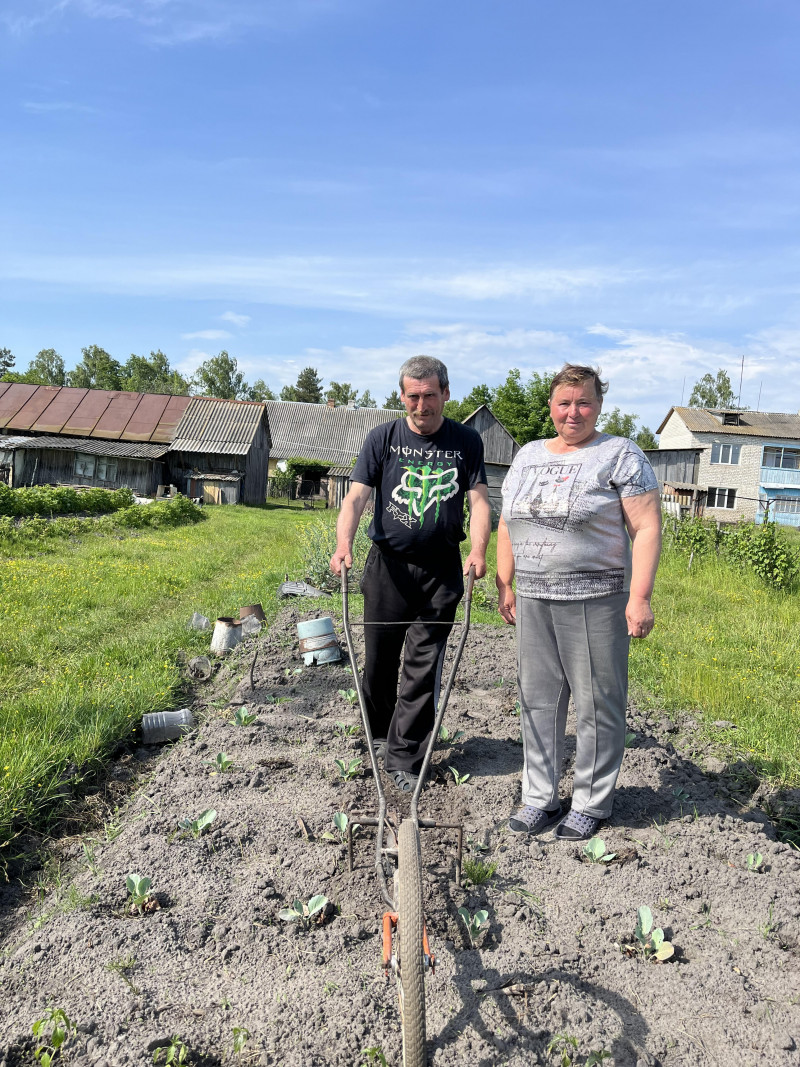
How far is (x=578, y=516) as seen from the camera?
3.05 metres

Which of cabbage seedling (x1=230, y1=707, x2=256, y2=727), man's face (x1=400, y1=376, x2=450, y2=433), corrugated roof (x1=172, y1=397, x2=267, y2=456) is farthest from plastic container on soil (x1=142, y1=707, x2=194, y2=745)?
corrugated roof (x1=172, y1=397, x2=267, y2=456)

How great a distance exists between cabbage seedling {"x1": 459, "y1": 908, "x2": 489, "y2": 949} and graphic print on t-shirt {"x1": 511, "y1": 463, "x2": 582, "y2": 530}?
1.51m

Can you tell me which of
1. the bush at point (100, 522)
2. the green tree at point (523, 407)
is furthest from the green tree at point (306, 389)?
the bush at point (100, 522)

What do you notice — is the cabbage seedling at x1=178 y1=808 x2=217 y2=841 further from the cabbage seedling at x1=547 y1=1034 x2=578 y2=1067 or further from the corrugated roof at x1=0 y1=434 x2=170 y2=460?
the corrugated roof at x1=0 y1=434 x2=170 y2=460

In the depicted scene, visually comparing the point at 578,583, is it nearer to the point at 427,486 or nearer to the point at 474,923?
the point at 427,486

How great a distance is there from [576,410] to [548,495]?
1.20ft

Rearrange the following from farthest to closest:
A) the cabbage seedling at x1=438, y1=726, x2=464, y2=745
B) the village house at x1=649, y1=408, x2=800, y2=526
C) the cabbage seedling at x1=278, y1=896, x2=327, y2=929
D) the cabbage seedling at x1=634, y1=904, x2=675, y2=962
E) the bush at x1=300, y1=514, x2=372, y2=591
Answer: the village house at x1=649, y1=408, x2=800, y2=526, the bush at x1=300, y1=514, x2=372, y2=591, the cabbage seedling at x1=438, y1=726, x2=464, y2=745, the cabbage seedling at x1=278, y1=896, x2=327, y2=929, the cabbage seedling at x1=634, y1=904, x2=675, y2=962

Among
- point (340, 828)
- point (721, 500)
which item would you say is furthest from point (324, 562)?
point (721, 500)

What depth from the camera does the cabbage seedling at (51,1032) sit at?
212cm

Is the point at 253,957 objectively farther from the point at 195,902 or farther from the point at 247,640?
the point at 247,640

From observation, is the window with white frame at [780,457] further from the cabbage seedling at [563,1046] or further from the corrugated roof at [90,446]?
the cabbage seedling at [563,1046]

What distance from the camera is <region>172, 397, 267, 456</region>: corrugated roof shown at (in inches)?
1223

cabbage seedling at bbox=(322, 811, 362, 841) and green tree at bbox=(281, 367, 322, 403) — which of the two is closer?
cabbage seedling at bbox=(322, 811, 362, 841)

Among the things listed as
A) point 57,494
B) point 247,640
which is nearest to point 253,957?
point 247,640
